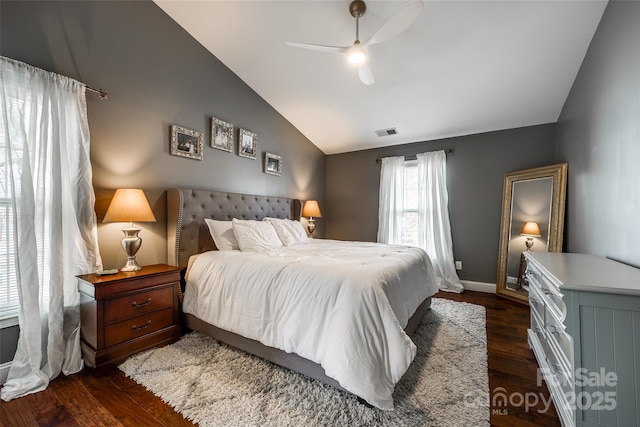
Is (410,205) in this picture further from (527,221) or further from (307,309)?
(307,309)

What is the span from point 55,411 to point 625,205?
3816 mm

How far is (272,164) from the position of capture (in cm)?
413

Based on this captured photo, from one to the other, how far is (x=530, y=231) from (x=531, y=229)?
3cm

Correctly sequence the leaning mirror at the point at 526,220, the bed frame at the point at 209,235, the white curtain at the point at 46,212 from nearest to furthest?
1. the white curtain at the point at 46,212
2. the bed frame at the point at 209,235
3. the leaning mirror at the point at 526,220

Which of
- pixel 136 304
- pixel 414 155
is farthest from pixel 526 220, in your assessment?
pixel 136 304

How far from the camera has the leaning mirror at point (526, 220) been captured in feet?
10.5

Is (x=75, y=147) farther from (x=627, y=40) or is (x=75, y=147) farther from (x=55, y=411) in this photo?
(x=627, y=40)

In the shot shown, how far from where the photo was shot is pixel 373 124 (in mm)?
4164

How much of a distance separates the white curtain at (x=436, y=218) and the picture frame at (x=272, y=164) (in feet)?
7.76

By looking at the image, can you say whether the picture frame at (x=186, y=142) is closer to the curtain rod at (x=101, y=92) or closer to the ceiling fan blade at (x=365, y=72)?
the curtain rod at (x=101, y=92)

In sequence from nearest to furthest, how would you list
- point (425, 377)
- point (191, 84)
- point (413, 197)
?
point (425, 377), point (191, 84), point (413, 197)

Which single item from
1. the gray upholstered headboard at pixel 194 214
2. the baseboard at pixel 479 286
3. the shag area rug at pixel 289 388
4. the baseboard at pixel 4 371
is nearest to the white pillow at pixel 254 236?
the gray upholstered headboard at pixel 194 214

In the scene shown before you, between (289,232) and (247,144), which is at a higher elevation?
(247,144)

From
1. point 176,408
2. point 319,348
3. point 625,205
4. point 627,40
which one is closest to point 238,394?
point 176,408
